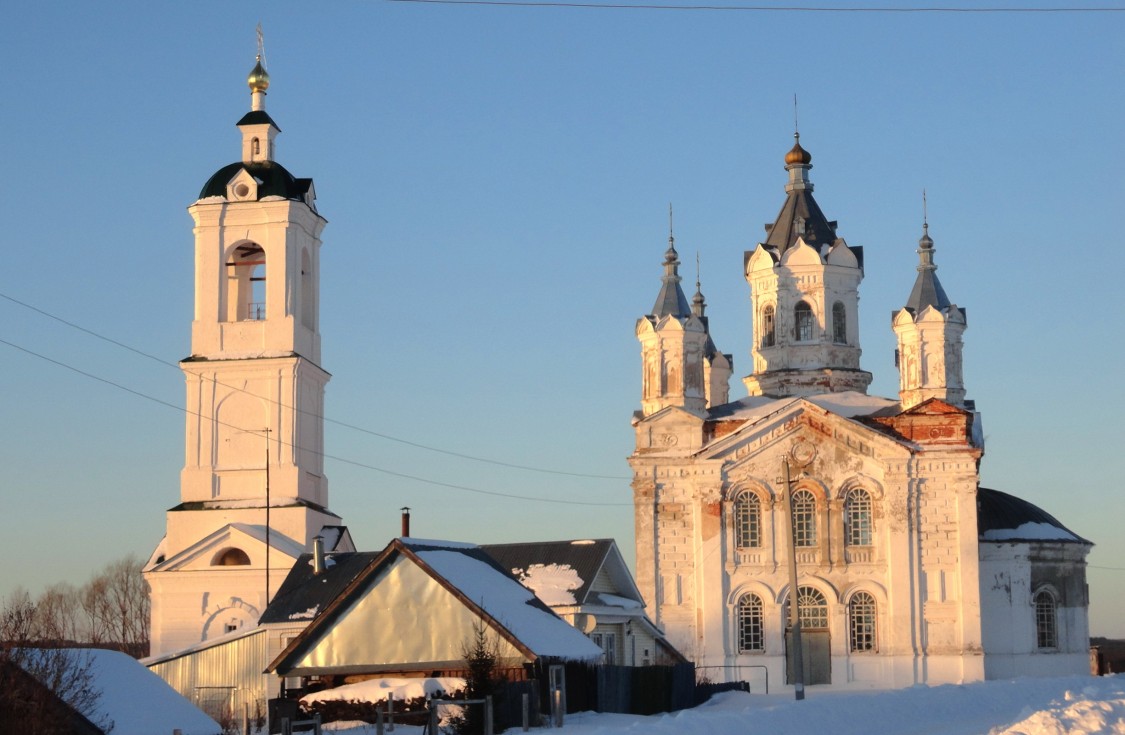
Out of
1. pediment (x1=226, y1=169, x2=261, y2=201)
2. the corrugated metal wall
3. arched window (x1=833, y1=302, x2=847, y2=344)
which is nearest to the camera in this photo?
the corrugated metal wall

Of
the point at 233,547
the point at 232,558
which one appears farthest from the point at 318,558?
the point at 232,558

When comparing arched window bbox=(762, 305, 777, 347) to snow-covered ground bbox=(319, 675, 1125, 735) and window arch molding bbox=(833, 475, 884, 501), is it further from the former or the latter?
snow-covered ground bbox=(319, 675, 1125, 735)

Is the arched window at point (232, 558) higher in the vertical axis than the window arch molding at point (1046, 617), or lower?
higher

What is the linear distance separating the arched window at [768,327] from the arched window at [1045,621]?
11.8 metres

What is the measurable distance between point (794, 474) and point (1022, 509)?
742 cm

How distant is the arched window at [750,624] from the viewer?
2192 inches

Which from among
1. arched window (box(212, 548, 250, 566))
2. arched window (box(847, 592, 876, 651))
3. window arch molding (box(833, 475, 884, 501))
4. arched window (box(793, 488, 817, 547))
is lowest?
arched window (box(847, 592, 876, 651))

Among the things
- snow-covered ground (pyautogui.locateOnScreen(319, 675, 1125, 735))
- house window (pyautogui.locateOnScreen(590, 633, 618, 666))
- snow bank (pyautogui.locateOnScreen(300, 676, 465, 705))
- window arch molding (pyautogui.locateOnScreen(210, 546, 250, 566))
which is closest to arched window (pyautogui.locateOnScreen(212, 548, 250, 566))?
window arch molding (pyautogui.locateOnScreen(210, 546, 250, 566))

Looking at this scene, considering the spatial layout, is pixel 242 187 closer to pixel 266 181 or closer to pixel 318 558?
pixel 266 181

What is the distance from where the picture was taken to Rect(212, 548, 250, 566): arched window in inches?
2160

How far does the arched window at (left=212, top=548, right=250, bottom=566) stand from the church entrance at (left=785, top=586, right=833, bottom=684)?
16177 millimetres

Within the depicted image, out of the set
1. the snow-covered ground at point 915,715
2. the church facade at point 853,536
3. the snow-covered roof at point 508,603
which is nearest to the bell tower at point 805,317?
the church facade at point 853,536

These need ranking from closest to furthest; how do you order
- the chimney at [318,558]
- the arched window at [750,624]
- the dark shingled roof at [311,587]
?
the dark shingled roof at [311,587], the chimney at [318,558], the arched window at [750,624]

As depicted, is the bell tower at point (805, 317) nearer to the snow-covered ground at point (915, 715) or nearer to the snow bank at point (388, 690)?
the snow-covered ground at point (915, 715)
